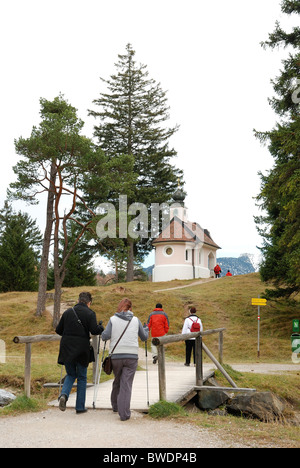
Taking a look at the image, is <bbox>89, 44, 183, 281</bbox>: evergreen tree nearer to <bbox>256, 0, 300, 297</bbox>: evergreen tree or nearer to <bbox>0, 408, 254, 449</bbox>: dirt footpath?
<bbox>256, 0, 300, 297</bbox>: evergreen tree

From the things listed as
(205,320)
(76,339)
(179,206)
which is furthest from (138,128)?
(76,339)

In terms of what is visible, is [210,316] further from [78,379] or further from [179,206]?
[179,206]

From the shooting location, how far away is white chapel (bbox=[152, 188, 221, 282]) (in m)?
46.8

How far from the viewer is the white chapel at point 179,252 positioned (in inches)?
1842

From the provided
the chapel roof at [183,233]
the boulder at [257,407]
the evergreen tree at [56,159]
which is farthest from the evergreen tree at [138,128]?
the boulder at [257,407]

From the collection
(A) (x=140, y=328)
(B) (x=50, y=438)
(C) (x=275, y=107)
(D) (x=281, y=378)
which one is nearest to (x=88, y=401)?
(A) (x=140, y=328)

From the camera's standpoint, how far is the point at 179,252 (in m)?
46.9

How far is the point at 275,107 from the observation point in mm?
21609

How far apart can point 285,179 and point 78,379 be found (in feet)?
39.6

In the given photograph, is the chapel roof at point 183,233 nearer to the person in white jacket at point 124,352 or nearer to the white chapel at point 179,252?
the white chapel at point 179,252

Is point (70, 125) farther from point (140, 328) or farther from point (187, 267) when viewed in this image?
point (187, 267)

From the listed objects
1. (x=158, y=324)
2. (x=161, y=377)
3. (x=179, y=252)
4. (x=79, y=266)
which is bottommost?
(x=161, y=377)

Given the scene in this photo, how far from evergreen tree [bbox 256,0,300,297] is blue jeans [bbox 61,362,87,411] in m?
10.7
